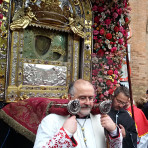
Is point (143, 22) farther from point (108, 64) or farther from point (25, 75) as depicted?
point (25, 75)

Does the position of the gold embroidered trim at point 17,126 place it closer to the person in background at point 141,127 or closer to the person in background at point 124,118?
the person in background at point 124,118

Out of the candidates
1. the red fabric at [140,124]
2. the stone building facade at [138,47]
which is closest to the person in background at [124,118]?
the red fabric at [140,124]

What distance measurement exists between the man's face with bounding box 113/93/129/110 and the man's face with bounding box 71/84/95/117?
1.30 metres

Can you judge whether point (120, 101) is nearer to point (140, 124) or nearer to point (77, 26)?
point (140, 124)

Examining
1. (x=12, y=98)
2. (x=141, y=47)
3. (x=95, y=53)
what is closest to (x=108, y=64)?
(x=95, y=53)

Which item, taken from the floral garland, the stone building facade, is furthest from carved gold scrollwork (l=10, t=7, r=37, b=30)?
the stone building facade

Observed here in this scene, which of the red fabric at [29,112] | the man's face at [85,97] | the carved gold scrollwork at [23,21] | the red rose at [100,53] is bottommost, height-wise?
the red fabric at [29,112]

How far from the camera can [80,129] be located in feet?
7.73

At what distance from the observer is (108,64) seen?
6.09 meters

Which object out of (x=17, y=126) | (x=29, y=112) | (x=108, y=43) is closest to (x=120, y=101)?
(x=29, y=112)

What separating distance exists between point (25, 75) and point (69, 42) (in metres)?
1.43

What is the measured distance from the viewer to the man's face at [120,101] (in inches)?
137

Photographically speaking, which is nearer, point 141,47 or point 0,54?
point 0,54

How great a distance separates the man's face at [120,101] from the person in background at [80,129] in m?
1.02
